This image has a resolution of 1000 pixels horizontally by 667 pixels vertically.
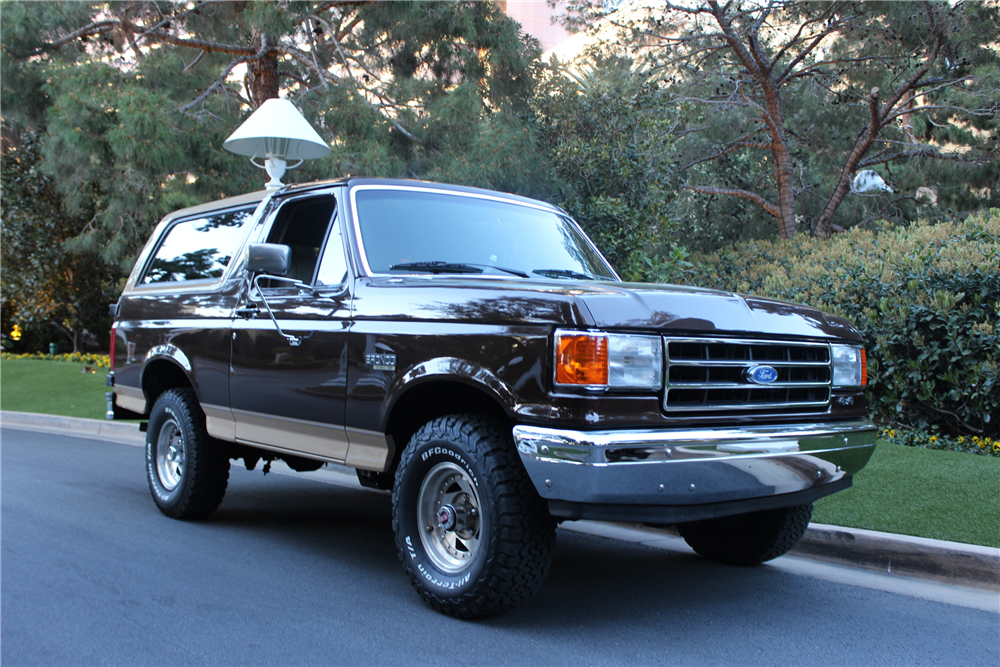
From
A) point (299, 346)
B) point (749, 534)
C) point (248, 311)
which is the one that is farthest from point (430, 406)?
point (749, 534)

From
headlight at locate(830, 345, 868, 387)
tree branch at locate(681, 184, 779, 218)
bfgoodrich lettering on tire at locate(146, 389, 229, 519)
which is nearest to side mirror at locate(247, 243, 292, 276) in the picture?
bfgoodrich lettering on tire at locate(146, 389, 229, 519)

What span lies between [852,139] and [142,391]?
660 inches

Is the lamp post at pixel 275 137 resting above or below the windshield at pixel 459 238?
above

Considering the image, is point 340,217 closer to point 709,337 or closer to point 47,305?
point 709,337

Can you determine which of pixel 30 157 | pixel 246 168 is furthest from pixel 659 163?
pixel 30 157

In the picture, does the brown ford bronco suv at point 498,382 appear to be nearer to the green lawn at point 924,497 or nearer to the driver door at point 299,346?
the driver door at point 299,346

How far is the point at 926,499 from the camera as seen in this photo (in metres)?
5.70

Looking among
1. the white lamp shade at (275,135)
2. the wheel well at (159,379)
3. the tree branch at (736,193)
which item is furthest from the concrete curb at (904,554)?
the tree branch at (736,193)

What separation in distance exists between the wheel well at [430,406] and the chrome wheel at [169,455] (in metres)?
2.41

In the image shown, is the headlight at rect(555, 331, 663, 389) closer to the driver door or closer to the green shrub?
the driver door

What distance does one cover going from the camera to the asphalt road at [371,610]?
362cm

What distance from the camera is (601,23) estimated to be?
16250 millimetres

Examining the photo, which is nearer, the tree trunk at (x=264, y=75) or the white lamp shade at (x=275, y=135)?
the white lamp shade at (x=275, y=135)

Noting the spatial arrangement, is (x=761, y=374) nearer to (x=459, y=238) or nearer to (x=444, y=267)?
(x=444, y=267)
